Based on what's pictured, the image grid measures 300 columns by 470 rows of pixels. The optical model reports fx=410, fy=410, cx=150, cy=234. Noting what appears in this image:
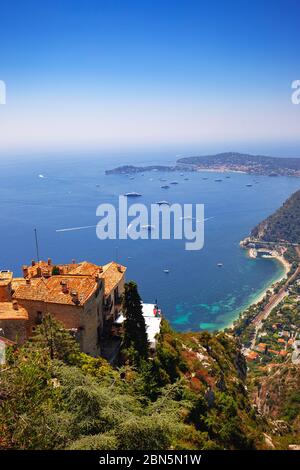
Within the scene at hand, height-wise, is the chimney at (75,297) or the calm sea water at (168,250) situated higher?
the chimney at (75,297)

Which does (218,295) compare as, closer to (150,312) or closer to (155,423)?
(150,312)

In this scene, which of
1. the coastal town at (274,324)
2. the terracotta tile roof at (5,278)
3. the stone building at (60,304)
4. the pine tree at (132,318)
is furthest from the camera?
the coastal town at (274,324)

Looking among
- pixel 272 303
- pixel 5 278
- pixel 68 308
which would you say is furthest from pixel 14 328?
pixel 272 303

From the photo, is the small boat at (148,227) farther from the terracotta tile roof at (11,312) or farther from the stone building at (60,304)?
the terracotta tile roof at (11,312)

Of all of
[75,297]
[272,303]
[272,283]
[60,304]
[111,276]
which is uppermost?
[75,297]

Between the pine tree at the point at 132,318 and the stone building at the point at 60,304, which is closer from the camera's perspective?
the stone building at the point at 60,304

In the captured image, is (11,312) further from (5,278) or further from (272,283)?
(272,283)

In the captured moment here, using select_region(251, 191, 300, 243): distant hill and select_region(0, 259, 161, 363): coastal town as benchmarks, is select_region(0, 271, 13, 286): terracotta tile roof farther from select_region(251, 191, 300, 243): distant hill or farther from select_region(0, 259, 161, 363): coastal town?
select_region(251, 191, 300, 243): distant hill

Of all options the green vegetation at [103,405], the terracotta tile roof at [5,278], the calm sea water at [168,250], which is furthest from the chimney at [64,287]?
the calm sea water at [168,250]
